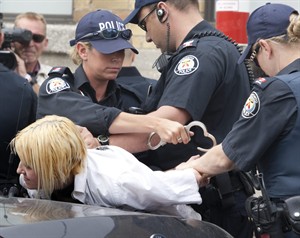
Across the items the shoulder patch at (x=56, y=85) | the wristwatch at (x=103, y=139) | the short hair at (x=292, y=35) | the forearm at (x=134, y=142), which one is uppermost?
the short hair at (x=292, y=35)

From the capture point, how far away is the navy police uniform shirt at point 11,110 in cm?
447

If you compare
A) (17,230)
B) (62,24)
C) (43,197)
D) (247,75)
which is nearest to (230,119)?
(247,75)

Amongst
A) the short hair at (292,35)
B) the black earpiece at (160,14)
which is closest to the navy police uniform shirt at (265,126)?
the short hair at (292,35)

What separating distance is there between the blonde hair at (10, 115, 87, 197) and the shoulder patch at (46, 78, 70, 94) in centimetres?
69

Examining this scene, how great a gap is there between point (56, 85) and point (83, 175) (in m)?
0.88

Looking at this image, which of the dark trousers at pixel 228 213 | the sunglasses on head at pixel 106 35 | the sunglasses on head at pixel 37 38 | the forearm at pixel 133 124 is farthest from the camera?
the sunglasses on head at pixel 37 38

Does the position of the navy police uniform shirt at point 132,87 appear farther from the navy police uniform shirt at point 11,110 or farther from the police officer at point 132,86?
the navy police uniform shirt at point 11,110

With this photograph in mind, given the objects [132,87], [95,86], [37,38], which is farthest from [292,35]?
[37,38]

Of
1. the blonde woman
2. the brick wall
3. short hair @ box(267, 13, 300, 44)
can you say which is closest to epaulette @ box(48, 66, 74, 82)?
the blonde woman

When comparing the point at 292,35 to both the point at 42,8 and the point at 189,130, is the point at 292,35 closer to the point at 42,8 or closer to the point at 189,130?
the point at 189,130

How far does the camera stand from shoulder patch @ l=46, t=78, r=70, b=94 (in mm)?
4410

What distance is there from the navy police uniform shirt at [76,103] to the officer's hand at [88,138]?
0.07 m

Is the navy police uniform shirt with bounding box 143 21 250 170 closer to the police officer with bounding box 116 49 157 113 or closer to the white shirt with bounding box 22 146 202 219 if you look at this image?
the police officer with bounding box 116 49 157 113

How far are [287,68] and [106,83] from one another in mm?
1199
